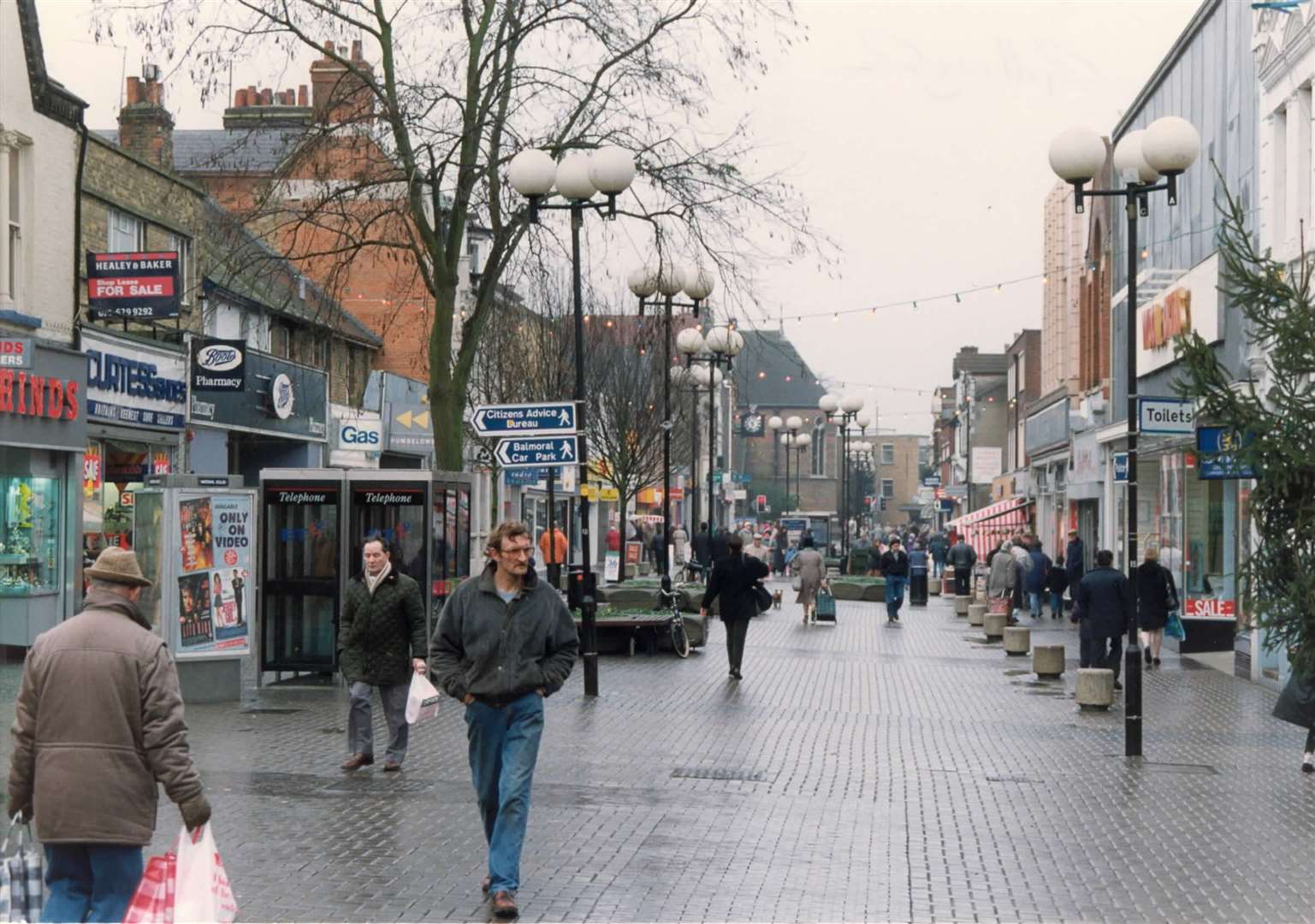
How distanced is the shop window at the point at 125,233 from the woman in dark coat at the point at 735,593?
34.6ft

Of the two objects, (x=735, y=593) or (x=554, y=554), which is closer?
(x=735, y=593)

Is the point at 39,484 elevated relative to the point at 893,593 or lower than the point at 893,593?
elevated

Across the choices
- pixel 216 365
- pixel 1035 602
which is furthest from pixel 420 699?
pixel 1035 602

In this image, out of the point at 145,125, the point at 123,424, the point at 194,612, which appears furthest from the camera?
the point at 145,125

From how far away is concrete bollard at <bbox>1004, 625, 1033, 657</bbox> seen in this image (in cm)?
2805

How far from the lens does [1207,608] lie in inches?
1097

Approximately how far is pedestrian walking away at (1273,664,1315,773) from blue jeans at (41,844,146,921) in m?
10.4

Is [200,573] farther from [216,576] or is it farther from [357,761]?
[357,761]

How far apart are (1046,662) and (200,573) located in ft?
35.3

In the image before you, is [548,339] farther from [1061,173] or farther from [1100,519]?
[1061,173]

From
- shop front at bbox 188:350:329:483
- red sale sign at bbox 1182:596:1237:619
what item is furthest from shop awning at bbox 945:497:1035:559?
red sale sign at bbox 1182:596:1237:619

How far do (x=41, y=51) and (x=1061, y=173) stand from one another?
14.6 meters

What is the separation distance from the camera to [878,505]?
500ft

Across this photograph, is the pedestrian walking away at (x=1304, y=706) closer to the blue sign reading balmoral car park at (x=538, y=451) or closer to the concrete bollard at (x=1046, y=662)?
the blue sign reading balmoral car park at (x=538, y=451)
